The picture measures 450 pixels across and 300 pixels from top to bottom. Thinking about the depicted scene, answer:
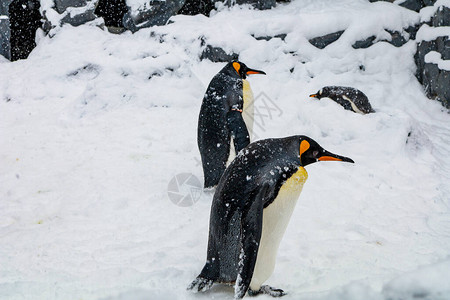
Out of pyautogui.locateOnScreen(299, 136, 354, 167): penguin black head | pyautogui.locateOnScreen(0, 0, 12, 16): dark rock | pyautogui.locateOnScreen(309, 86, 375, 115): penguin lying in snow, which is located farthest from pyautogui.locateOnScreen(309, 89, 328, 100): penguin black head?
pyautogui.locateOnScreen(0, 0, 12, 16): dark rock

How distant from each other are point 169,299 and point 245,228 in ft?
2.78

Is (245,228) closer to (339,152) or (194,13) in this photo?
(339,152)

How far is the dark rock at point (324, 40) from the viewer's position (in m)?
5.05

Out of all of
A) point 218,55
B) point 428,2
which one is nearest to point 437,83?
point 428,2

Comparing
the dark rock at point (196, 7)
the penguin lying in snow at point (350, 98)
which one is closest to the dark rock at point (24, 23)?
the dark rock at point (196, 7)

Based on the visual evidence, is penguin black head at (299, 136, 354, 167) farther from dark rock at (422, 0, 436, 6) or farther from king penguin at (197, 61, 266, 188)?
dark rock at (422, 0, 436, 6)

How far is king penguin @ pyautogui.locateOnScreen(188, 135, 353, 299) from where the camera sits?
1.53 m

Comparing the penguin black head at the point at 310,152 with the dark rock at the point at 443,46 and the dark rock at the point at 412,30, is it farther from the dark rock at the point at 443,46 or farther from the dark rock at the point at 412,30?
the dark rock at the point at 412,30

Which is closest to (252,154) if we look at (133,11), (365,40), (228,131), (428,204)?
(228,131)

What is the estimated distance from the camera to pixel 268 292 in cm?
161

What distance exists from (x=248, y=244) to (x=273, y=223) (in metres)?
0.20

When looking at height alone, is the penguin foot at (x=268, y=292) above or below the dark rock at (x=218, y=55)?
above

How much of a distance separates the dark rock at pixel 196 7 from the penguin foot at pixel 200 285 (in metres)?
5.19

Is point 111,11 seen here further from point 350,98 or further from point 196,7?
point 350,98
